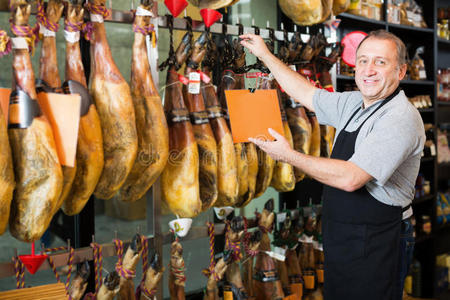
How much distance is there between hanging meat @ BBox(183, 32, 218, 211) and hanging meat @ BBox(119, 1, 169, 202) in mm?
200

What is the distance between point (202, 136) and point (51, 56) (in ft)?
2.26

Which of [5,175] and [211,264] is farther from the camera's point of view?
[211,264]

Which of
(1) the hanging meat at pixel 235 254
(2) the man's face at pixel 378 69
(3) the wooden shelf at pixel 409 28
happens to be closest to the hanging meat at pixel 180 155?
(1) the hanging meat at pixel 235 254

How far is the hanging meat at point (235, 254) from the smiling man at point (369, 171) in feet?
1.27

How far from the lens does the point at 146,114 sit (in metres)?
1.82

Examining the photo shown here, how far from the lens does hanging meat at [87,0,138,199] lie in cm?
169

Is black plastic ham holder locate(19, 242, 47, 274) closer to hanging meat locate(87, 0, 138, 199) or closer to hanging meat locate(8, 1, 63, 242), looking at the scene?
hanging meat locate(8, 1, 63, 242)

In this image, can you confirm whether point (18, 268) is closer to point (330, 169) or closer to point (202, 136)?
point (202, 136)

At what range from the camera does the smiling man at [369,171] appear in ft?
5.69

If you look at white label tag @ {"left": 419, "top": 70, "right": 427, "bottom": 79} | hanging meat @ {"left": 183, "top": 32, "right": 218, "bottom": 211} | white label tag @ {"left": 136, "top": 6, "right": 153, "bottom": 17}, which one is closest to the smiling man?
hanging meat @ {"left": 183, "top": 32, "right": 218, "bottom": 211}

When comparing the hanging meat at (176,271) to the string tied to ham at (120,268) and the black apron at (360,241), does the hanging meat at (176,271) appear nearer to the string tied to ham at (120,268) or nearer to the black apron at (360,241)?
the string tied to ham at (120,268)

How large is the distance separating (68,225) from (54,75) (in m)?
1.20

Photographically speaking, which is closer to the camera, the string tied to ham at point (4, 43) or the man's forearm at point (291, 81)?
the string tied to ham at point (4, 43)

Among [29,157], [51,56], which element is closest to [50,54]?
[51,56]
